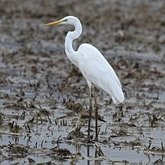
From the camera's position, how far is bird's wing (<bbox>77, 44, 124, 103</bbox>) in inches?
439

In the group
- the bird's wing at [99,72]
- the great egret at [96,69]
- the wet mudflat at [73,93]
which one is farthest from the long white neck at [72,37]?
the wet mudflat at [73,93]

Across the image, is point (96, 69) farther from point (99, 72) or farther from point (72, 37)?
point (72, 37)

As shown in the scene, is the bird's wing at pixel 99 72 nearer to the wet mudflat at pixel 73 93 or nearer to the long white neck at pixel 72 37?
the long white neck at pixel 72 37

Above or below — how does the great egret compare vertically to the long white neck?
below

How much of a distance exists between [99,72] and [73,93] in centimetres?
357

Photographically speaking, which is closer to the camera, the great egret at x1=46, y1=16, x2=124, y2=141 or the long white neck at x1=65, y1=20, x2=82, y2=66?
the great egret at x1=46, y1=16, x2=124, y2=141

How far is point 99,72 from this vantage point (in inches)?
442

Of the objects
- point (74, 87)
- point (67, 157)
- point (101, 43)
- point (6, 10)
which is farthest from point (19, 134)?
point (6, 10)

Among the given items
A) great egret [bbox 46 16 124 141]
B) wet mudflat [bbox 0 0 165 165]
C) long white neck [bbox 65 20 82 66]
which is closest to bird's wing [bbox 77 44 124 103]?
great egret [bbox 46 16 124 141]

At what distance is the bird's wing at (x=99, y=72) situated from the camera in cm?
1116

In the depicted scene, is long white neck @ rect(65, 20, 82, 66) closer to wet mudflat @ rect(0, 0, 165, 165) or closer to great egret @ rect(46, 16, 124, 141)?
great egret @ rect(46, 16, 124, 141)

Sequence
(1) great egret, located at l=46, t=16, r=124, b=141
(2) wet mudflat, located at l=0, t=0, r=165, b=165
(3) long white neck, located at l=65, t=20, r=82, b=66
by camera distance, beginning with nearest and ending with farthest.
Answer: (2) wet mudflat, located at l=0, t=0, r=165, b=165 < (1) great egret, located at l=46, t=16, r=124, b=141 < (3) long white neck, located at l=65, t=20, r=82, b=66

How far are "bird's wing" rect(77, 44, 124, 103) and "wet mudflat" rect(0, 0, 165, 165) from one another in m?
0.72

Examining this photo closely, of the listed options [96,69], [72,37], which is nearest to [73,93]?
[72,37]
